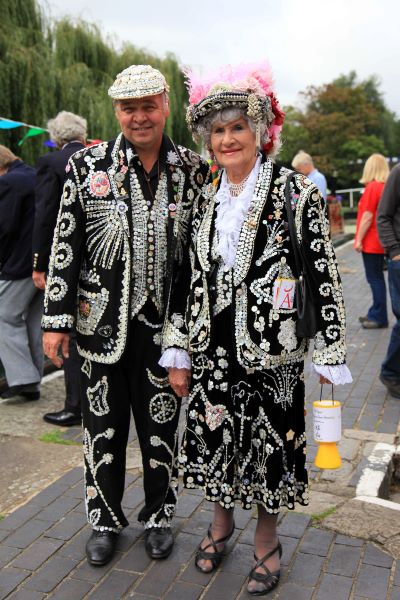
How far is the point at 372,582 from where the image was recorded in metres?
2.87

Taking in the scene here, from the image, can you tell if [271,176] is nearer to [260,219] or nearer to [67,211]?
[260,219]

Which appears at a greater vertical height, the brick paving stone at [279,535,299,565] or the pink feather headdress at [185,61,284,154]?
the pink feather headdress at [185,61,284,154]

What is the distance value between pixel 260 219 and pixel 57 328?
101 cm

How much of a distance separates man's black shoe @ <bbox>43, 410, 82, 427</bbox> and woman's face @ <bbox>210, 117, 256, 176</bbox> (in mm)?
2654

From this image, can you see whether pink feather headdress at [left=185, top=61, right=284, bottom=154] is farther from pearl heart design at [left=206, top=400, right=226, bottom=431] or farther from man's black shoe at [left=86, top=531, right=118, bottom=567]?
man's black shoe at [left=86, top=531, right=118, bottom=567]

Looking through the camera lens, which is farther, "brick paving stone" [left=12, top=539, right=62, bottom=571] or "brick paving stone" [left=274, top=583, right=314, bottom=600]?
"brick paving stone" [left=12, top=539, right=62, bottom=571]

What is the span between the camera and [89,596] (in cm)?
280

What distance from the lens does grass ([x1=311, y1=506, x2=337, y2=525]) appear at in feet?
11.1

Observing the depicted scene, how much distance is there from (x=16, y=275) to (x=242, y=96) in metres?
3.05

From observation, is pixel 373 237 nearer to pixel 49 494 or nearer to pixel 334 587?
pixel 49 494

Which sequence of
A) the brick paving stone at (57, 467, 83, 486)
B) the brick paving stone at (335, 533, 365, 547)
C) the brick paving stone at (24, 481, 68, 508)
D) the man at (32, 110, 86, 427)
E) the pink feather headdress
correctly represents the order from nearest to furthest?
the pink feather headdress, the brick paving stone at (335, 533, 365, 547), the brick paving stone at (24, 481, 68, 508), the brick paving stone at (57, 467, 83, 486), the man at (32, 110, 86, 427)

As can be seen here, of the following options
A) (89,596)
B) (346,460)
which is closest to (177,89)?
(346,460)

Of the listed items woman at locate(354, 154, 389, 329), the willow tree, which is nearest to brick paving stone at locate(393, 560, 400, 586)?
woman at locate(354, 154, 389, 329)

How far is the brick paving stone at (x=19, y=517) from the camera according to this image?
11.1ft
